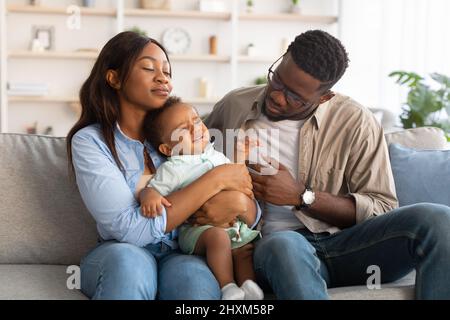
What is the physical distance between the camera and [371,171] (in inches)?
80.5

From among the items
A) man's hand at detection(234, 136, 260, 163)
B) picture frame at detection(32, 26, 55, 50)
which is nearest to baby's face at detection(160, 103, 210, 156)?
man's hand at detection(234, 136, 260, 163)

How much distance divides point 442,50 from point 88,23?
3.05 metres

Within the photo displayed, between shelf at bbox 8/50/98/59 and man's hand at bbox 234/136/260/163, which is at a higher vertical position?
shelf at bbox 8/50/98/59

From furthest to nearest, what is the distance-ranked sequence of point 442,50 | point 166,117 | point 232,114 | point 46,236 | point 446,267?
point 442,50 → point 232,114 → point 46,236 → point 166,117 → point 446,267

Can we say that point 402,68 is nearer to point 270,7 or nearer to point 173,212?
point 270,7

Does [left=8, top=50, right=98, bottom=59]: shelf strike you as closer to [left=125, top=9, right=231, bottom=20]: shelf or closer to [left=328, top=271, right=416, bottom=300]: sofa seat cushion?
[left=125, top=9, right=231, bottom=20]: shelf

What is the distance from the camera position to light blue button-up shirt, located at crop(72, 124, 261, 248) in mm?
1786

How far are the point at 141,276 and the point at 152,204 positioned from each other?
22 centimetres

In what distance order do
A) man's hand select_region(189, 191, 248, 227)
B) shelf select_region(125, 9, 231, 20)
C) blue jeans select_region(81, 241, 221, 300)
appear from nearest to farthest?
1. blue jeans select_region(81, 241, 221, 300)
2. man's hand select_region(189, 191, 248, 227)
3. shelf select_region(125, 9, 231, 20)

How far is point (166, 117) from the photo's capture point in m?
1.94

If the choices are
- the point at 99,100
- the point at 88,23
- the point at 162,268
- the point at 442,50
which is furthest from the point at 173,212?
the point at 88,23

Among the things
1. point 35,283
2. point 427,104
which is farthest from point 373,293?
point 427,104

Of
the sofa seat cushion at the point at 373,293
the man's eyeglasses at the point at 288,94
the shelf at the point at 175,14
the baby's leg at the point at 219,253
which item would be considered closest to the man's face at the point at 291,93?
the man's eyeglasses at the point at 288,94

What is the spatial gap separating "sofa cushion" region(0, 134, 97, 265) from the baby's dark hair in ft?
1.04
